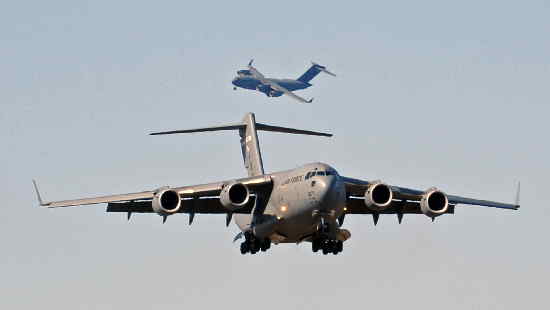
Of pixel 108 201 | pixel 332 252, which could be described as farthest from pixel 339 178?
pixel 108 201

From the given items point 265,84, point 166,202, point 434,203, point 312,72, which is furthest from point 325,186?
point 312,72

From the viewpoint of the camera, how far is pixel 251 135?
4281 cm

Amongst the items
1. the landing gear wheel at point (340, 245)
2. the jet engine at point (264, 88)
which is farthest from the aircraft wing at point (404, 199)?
the jet engine at point (264, 88)

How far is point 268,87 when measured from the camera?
10294 centimetres

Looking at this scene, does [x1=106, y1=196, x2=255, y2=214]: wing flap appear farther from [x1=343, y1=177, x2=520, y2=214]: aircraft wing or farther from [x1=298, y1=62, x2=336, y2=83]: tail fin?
[x1=298, y1=62, x2=336, y2=83]: tail fin

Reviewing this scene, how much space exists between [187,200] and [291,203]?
4838 mm

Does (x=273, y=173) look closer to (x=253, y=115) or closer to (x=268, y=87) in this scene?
(x=253, y=115)

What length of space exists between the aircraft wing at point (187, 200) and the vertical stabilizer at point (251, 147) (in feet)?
11.6

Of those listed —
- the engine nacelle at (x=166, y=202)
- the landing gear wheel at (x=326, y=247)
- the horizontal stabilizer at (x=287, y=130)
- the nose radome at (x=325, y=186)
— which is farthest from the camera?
the horizontal stabilizer at (x=287, y=130)

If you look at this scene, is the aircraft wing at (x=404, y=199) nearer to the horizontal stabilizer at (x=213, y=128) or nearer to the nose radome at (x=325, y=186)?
the nose radome at (x=325, y=186)

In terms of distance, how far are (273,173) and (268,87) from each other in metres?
65.7

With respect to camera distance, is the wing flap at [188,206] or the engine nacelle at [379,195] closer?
the engine nacelle at [379,195]

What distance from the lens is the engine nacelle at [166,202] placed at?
35.2 meters

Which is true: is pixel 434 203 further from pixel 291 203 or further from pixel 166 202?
pixel 166 202
